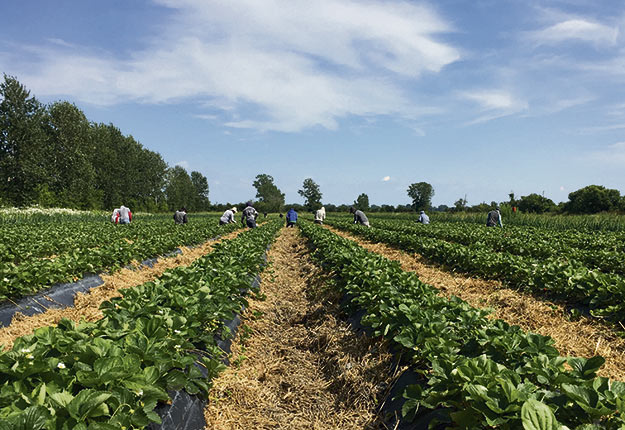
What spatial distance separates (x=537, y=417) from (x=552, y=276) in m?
6.32

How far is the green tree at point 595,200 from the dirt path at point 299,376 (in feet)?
233

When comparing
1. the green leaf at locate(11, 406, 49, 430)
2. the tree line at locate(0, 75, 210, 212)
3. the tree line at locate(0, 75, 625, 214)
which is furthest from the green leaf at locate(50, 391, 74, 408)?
the tree line at locate(0, 75, 210, 212)

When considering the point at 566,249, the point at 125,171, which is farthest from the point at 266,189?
the point at 566,249

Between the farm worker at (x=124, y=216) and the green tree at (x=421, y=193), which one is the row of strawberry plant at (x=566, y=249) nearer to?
the farm worker at (x=124, y=216)

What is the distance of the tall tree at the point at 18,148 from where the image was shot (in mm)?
37656

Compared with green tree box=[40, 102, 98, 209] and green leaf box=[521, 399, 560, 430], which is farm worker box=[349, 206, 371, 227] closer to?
green leaf box=[521, 399, 560, 430]

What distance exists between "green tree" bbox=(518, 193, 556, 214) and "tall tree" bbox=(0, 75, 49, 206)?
85690 mm

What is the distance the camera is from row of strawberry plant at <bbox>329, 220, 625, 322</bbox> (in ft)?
18.0

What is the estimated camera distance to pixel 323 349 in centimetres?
502

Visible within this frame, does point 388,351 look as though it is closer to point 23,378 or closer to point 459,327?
point 459,327

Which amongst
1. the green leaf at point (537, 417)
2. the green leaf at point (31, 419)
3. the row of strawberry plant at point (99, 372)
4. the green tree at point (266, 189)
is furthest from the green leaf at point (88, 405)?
the green tree at point (266, 189)

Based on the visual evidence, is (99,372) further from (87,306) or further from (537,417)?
(87,306)

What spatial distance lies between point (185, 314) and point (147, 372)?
1.15 meters

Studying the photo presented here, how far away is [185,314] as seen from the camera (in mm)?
3398
